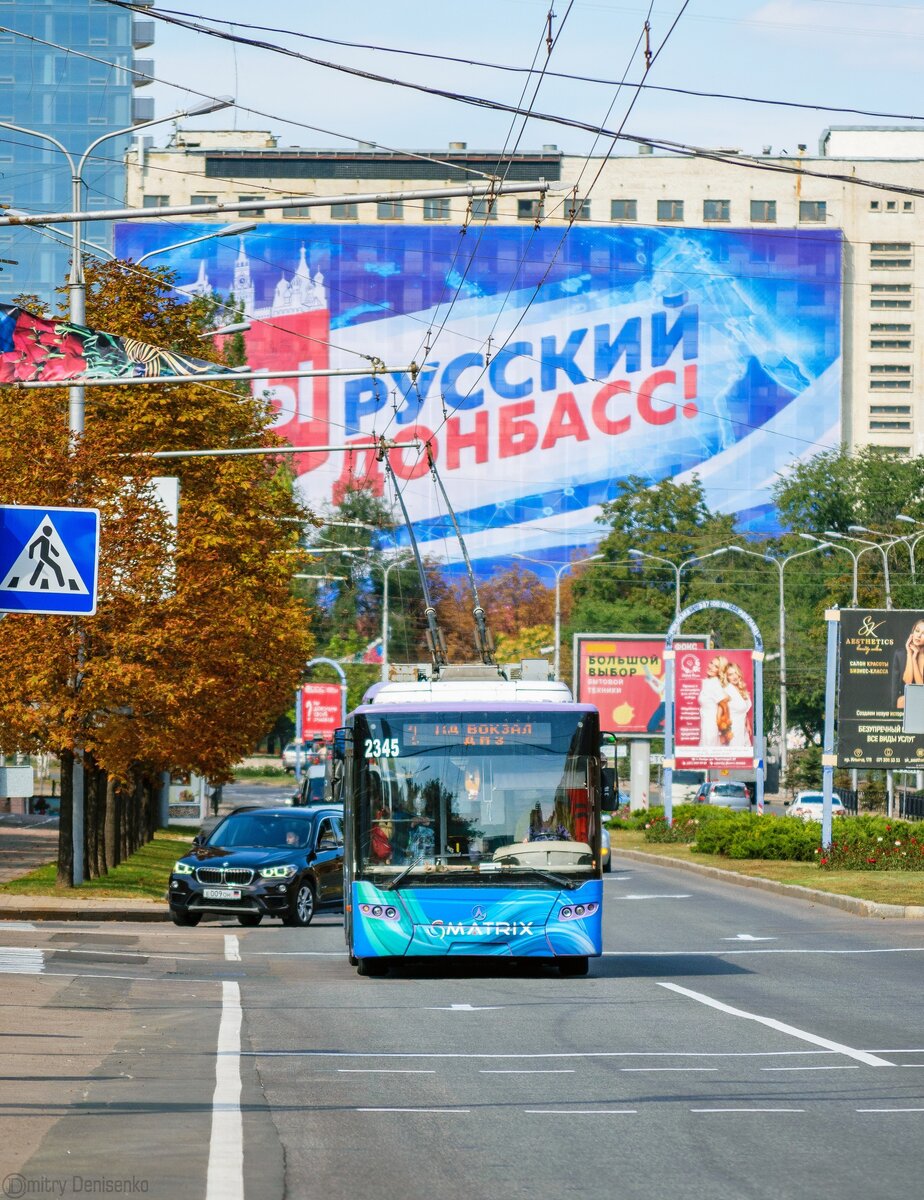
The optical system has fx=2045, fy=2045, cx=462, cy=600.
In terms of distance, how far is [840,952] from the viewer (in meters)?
22.0

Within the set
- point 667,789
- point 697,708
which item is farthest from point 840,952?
point 667,789

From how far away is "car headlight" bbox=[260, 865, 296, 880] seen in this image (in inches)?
1056

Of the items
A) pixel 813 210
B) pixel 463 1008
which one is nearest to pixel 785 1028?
pixel 463 1008

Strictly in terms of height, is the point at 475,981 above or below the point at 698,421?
below

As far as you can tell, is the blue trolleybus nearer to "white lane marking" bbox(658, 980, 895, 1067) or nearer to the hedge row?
"white lane marking" bbox(658, 980, 895, 1067)

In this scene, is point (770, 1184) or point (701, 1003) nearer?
point (770, 1184)

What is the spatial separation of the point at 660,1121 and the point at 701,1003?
6.67 m

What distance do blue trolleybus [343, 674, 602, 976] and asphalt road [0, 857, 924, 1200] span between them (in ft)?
1.70

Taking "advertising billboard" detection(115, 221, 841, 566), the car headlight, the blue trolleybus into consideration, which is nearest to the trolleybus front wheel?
the blue trolleybus


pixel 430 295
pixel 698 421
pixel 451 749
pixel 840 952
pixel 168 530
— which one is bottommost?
pixel 840 952

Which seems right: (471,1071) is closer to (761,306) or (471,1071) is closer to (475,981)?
(475,981)

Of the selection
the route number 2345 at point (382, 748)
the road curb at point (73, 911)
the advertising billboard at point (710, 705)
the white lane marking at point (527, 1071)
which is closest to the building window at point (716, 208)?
the advertising billboard at point (710, 705)

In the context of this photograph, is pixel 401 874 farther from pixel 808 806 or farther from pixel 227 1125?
pixel 808 806

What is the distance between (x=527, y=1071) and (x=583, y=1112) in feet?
5.82
